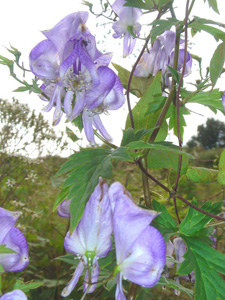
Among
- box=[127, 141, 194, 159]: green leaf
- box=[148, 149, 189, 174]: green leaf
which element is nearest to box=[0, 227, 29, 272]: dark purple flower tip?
box=[127, 141, 194, 159]: green leaf

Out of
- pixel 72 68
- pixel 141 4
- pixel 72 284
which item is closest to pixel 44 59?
pixel 72 68

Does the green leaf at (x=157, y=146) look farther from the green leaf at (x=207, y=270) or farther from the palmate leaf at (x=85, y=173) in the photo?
the green leaf at (x=207, y=270)

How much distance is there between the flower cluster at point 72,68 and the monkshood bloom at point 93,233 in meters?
0.12

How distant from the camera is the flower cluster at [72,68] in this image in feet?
1.33

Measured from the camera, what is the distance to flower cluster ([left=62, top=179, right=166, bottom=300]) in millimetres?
312

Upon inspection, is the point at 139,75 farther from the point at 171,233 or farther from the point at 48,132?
the point at 48,132

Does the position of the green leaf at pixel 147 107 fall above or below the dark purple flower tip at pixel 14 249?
above

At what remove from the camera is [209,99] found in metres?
0.54

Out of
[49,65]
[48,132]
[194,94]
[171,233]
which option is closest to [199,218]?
[171,233]

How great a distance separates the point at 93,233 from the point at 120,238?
0.10 ft

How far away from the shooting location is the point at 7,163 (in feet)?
5.65

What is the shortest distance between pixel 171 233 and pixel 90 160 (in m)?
0.18

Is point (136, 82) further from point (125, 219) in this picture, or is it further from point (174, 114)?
point (125, 219)

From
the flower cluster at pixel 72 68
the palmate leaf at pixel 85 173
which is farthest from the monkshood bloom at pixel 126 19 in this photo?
the palmate leaf at pixel 85 173
